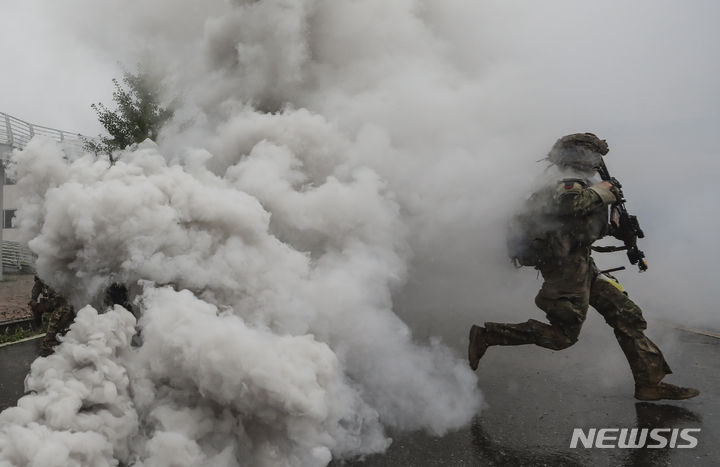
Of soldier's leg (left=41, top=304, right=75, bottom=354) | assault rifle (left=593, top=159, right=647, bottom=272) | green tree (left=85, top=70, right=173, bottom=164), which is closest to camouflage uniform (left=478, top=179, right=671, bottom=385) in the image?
assault rifle (left=593, top=159, right=647, bottom=272)

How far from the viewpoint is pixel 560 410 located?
391cm

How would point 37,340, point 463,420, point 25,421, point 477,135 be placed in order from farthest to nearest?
point 37,340 → point 477,135 → point 463,420 → point 25,421

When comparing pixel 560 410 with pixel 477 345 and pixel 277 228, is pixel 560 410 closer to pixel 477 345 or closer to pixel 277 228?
pixel 477 345

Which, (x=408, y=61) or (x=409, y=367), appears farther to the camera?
(x=408, y=61)

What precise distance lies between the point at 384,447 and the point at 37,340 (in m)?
5.57

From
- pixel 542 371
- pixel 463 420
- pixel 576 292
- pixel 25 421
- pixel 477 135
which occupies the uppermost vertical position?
pixel 477 135

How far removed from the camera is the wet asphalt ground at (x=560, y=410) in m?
3.19

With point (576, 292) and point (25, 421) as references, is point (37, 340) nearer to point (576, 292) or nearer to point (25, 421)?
point (25, 421)

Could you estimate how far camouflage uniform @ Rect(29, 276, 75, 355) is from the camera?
429 centimetres

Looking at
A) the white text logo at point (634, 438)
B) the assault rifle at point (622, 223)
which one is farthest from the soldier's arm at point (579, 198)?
the white text logo at point (634, 438)

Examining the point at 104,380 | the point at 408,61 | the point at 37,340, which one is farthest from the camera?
the point at 37,340

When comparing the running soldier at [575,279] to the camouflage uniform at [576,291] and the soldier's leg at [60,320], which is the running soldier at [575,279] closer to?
the camouflage uniform at [576,291]

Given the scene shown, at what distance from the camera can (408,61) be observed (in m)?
4.46

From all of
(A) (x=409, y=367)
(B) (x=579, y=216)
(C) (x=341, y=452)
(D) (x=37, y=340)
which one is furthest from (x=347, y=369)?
(D) (x=37, y=340)
